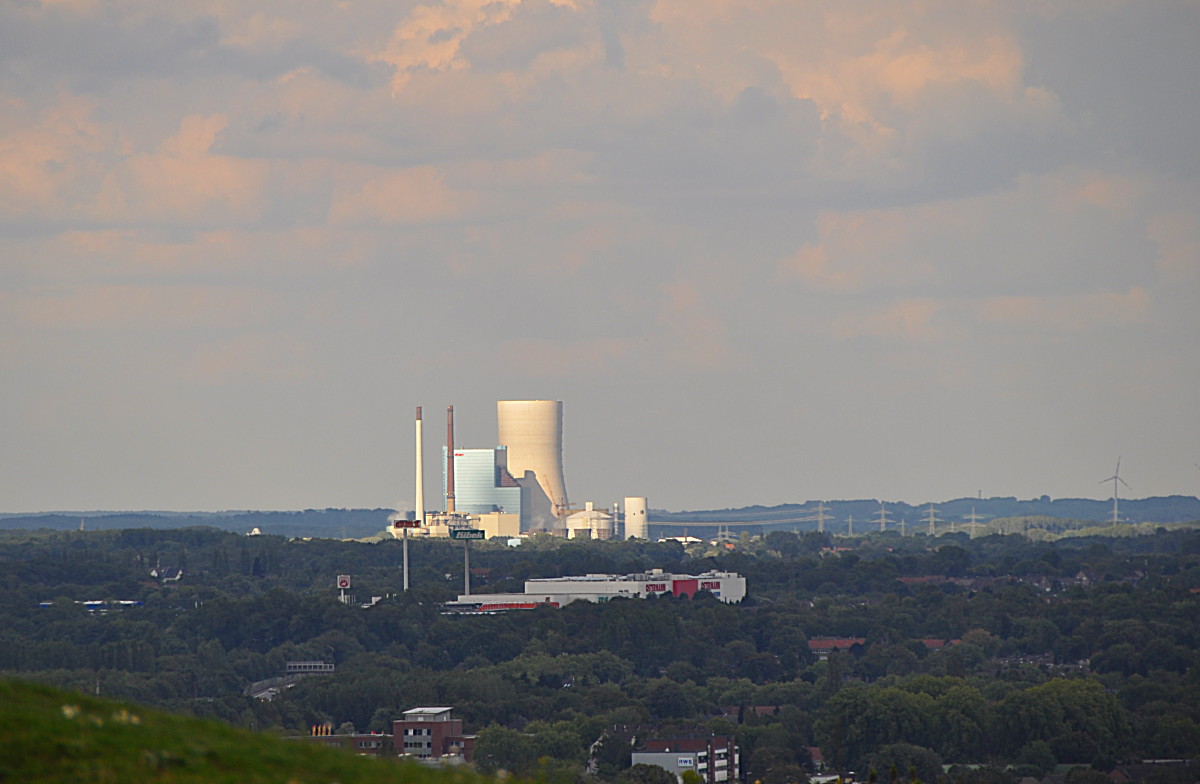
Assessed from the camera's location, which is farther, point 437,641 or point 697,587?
point 697,587

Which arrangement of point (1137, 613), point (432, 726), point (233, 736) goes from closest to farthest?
point (233, 736) < point (432, 726) < point (1137, 613)

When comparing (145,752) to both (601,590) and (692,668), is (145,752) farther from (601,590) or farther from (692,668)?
(601,590)

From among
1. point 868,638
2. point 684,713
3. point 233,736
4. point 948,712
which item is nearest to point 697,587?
point 868,638

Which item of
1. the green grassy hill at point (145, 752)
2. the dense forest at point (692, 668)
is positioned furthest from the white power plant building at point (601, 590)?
the green grassy hill at point (145, 752)

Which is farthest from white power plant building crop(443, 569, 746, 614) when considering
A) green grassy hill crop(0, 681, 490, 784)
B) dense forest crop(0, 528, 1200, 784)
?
green grassy hill crop(0, 681, 490, 784)

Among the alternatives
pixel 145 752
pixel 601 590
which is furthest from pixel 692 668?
pixel 145 752

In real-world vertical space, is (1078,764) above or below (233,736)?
below

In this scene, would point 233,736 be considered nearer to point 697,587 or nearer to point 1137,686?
point 1137,686
